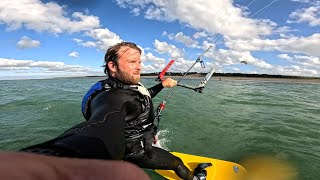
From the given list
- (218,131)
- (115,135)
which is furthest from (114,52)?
(218,131)

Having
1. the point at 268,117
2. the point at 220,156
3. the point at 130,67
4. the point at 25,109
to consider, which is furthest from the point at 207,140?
the point at 25,109

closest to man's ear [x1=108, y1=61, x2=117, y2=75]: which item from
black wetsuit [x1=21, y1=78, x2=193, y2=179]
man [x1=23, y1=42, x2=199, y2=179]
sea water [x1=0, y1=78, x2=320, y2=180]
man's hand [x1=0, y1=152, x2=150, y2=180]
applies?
man [x1=23, y1=42, x2=199, y2=179]

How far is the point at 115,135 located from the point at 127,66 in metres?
2.19

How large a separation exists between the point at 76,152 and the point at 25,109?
16927 mm

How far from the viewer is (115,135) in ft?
6.49

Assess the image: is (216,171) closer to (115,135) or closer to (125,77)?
(125,77)

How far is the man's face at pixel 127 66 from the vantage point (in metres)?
4.05

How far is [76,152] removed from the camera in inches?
53.6

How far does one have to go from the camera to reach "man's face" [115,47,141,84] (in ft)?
13.3

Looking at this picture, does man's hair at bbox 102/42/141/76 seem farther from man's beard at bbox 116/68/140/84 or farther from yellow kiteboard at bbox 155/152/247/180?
yellow kiteboard at bbox 155/152/247/180

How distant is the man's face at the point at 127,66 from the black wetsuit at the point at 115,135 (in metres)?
0.14

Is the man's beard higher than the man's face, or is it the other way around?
the man's face

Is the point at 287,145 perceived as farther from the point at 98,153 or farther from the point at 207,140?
the point at 98,153

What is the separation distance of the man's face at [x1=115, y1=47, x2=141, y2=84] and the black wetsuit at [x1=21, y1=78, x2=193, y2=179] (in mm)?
141
